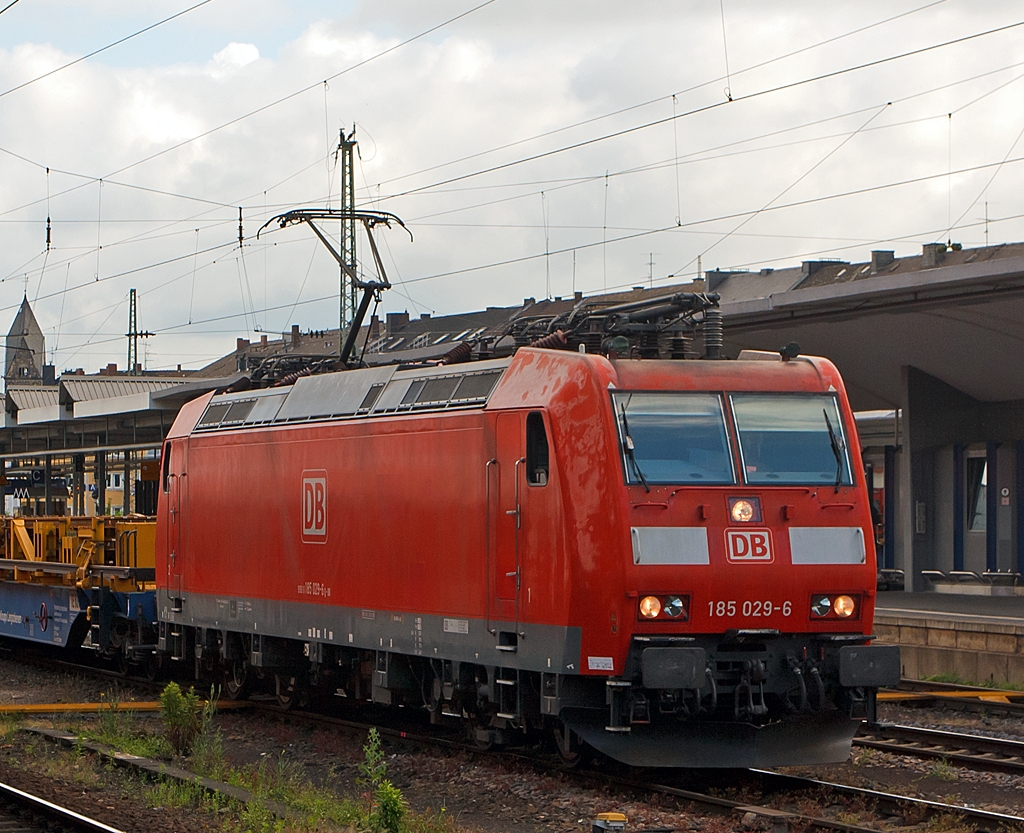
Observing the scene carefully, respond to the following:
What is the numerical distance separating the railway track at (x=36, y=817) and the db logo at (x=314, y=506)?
13.7ft

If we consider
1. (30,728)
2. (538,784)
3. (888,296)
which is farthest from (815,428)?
(888,296)

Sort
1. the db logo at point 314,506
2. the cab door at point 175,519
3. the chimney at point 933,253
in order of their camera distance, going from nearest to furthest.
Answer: the db logo at point 314,506 → the cab door at point 175,519 → the chimney at point 933,253

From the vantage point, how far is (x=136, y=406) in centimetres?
2928

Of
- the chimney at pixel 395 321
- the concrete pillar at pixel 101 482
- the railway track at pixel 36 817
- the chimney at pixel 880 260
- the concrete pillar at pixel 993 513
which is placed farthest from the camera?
the chimney at pixel 395 321

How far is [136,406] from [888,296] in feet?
50.3

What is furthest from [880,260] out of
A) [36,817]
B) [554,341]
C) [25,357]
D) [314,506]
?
[25,357]

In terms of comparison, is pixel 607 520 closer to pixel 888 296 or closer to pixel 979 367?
pixel 888 296

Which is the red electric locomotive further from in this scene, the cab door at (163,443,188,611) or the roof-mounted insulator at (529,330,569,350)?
the cab door at (163,443,188,611)

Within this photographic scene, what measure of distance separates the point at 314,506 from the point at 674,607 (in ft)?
16.0

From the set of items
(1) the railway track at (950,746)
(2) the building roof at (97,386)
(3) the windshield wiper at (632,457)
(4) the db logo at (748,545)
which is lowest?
Answer: (1) the railway track at (950,746)

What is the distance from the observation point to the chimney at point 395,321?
81938mm

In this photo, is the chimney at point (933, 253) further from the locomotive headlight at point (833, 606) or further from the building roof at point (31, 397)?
the locomotive headlight at point (833, 606)

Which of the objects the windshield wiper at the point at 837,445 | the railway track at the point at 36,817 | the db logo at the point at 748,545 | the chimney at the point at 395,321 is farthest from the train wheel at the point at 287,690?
the chimney at the point at 395,321

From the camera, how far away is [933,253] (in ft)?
189
